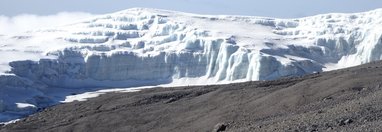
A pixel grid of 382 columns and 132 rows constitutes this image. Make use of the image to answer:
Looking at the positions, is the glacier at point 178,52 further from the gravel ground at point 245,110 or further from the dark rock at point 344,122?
the dark rock at point 344,122

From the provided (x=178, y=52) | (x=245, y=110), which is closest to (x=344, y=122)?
(x=245, y=110)

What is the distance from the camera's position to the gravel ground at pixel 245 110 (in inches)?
942

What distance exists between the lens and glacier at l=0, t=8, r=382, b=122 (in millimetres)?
78750

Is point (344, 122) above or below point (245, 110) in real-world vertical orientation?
above

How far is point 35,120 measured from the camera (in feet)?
159

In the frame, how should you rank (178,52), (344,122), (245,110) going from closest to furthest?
(344,122) < (245,110) < (178,52)

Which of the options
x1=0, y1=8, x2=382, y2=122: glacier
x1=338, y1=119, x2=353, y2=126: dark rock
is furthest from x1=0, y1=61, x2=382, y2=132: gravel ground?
x1=0, y1=8, x2=382, y2=122: glacier

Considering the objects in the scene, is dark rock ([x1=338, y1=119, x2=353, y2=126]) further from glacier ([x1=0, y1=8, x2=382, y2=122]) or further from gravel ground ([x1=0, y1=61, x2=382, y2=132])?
glacier ([x1=0, y1=8, x2=382, y2=122])

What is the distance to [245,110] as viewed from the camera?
36.3m

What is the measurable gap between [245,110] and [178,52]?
162ft

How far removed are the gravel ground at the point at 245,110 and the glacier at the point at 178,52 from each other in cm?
2216

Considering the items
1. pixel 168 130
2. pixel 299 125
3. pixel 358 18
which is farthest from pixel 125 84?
pixel 299 125

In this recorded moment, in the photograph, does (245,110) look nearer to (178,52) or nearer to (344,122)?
(344,122)

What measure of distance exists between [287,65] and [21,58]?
2882cm
